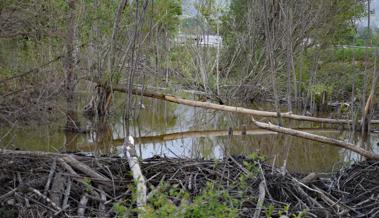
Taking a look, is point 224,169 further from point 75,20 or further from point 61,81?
point 75,20

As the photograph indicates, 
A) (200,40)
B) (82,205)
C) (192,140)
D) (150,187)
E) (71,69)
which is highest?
(200,40)

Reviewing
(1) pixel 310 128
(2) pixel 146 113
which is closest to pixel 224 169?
(1) pixel 310 128

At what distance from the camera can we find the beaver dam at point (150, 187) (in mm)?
4566

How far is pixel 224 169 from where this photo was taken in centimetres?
509

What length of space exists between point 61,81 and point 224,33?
30.6 feet

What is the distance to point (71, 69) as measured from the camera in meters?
9.62

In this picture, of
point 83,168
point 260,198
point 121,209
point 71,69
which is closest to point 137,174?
point 83,168

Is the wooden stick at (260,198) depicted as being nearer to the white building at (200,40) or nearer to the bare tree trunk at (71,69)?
the bare tree trunk at (71,69)

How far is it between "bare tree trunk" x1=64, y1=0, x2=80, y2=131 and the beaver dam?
3.65 m

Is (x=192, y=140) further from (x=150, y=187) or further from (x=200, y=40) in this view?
(x=150, y=187)

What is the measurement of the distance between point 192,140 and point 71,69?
3.05 metres

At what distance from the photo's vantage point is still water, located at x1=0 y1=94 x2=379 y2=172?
938 cm

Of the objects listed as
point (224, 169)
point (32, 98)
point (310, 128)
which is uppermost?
point (32, 98)

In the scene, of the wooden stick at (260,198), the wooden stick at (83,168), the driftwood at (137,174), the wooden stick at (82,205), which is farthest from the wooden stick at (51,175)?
the wooden stick at (260,198)
